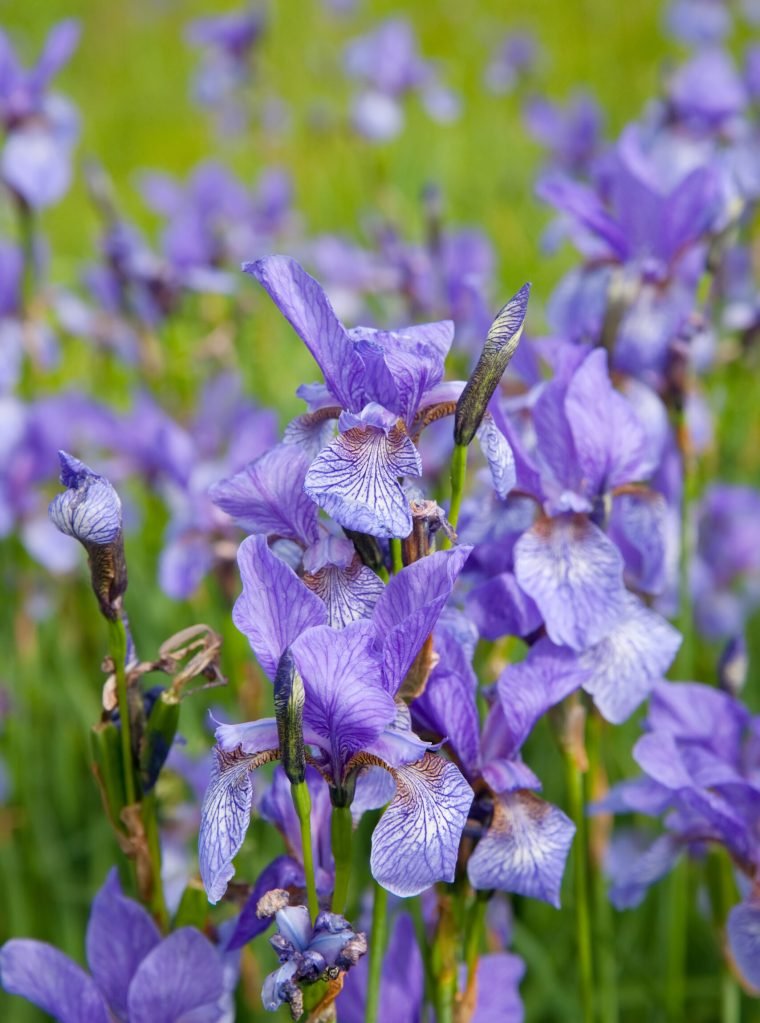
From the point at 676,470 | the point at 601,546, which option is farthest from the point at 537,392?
the point at 676,470

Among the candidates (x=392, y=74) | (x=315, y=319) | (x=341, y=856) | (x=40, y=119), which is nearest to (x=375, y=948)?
(x=341, y=856)

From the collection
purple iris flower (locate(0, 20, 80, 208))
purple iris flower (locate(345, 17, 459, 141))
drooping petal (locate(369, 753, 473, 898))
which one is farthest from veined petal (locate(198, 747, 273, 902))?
purple iris flower (locate(345, 17, 459, 141))

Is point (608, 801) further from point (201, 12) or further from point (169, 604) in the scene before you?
point (201, 12)

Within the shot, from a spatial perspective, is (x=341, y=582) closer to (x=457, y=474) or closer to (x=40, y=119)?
(x=457, y=474)

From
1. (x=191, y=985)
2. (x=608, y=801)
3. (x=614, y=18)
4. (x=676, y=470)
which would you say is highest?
(x=614, y=18)

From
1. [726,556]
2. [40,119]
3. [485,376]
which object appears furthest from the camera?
[40,119]
